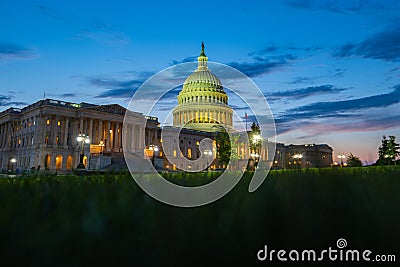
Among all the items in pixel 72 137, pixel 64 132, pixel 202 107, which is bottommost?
pixel 72 137

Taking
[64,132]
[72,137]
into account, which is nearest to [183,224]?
[72,137]

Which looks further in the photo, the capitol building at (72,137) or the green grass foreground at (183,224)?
the capitol building at (72,137)

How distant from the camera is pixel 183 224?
1.98m

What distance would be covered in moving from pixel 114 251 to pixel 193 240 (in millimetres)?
465

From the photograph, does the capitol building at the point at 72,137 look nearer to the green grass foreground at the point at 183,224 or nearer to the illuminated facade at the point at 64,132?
the illuminated facade at the point at 64,132

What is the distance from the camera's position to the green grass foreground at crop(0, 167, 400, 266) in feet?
5.29

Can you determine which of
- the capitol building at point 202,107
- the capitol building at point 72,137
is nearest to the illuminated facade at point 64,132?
the capitol building at point 72,137

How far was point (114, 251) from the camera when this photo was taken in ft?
5.35

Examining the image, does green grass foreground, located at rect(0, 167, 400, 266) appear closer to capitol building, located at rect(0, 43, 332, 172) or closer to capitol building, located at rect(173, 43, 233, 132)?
capitol building, located at rect(0, 43, 332, 172)

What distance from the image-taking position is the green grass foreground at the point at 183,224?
1.61 meters

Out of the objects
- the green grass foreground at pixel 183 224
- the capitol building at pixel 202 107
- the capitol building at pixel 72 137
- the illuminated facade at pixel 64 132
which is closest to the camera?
the green grass foreground at pixel 183 224

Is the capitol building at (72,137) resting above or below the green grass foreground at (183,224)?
above

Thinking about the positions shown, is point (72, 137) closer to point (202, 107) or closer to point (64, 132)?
point (64, 132)

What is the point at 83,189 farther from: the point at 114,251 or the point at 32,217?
the point at 114,251
